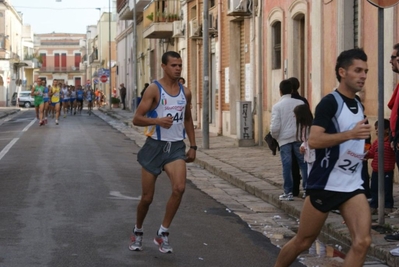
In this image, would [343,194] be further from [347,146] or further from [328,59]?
[328,59]

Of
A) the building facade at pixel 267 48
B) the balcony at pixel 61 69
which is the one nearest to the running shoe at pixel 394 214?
the building facade at pixel 267 48

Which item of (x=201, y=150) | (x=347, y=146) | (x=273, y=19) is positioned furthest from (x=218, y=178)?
(x=347, y=146)

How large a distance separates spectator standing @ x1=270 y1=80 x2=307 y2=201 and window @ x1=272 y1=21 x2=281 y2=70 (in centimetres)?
1029

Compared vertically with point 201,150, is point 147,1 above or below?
above

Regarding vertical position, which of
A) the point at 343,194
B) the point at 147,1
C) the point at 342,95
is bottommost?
the point at 343,194

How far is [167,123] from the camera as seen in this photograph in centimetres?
840

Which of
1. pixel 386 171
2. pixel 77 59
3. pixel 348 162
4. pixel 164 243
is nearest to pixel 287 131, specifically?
pixel 386 171

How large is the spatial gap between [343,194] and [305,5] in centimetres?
1331

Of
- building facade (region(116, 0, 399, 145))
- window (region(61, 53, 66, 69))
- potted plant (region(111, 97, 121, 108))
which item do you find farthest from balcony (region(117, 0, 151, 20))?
A: window (region(61, 53, 66, 69))

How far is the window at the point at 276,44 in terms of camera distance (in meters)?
22.2

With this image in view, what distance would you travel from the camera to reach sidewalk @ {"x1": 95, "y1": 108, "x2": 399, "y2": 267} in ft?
29.3

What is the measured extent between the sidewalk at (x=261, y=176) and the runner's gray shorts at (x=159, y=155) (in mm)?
1920

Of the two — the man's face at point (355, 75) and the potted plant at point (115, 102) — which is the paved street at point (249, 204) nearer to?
the man's face at point (355, 75)

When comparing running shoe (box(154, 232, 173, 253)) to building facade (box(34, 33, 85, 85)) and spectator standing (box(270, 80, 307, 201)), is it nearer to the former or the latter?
spectator standing (box(270, 80, 307, 201))
